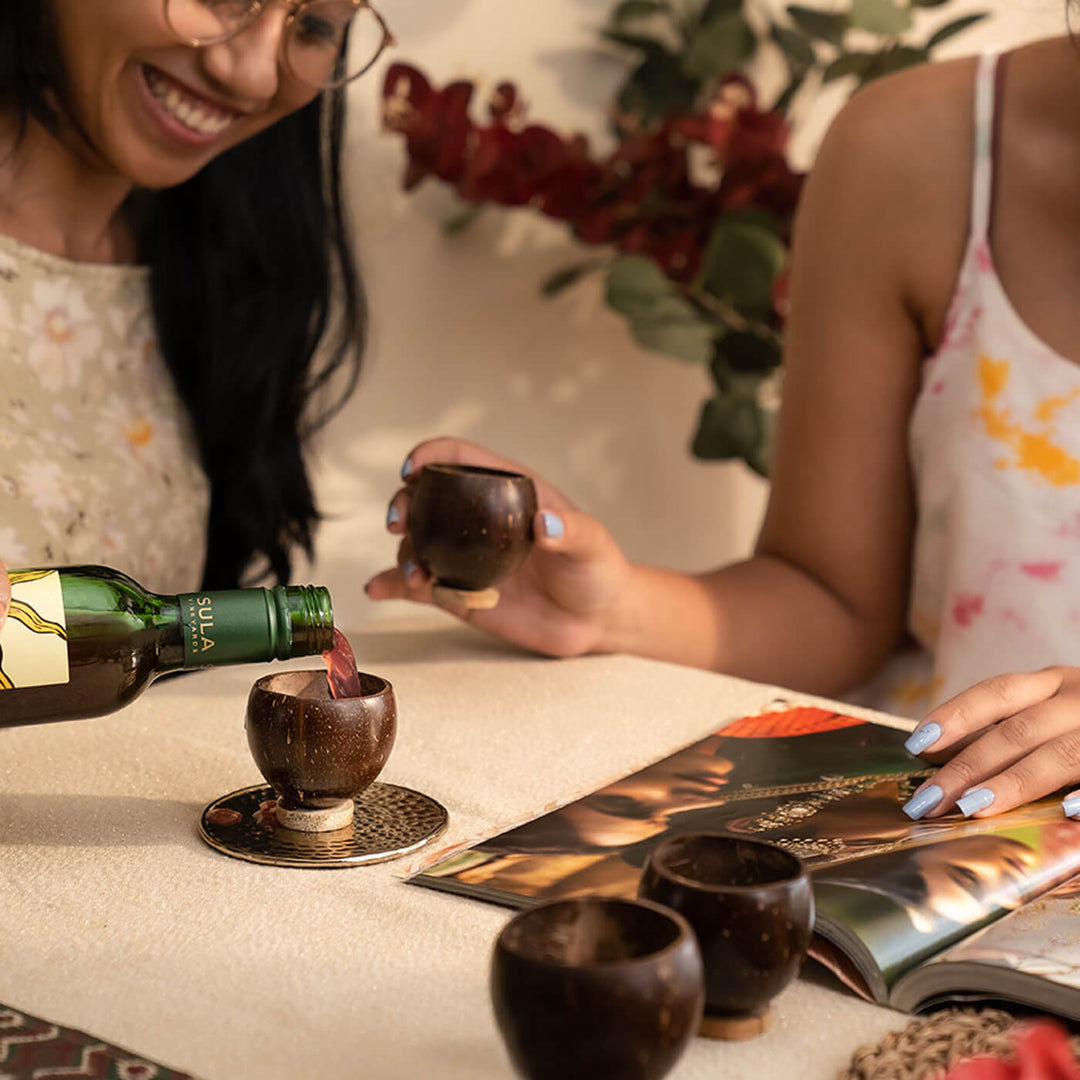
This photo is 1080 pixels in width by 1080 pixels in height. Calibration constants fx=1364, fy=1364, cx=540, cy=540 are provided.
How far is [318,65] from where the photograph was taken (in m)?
1.46

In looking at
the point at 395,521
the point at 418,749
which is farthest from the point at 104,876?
the point at 395,521

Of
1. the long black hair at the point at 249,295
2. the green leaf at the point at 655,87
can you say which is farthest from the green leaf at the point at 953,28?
the long black hair at the point at 249,295

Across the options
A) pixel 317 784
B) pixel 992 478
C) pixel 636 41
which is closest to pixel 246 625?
pixel 317 784

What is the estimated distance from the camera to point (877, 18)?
7.35 feet

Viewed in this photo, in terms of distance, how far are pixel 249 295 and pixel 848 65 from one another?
1154 mm

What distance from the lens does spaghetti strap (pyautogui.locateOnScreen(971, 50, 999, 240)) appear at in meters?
1.52

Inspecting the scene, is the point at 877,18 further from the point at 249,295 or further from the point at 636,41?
the point at 249,295

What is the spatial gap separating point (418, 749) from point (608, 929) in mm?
503

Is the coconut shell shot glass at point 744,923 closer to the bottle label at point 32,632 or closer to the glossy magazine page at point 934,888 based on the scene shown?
the glossy magazine page at point 934,888

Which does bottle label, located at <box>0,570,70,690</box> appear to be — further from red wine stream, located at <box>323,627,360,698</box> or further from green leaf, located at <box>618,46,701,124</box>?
green leaf, located at <box>618,46,701,124</box>

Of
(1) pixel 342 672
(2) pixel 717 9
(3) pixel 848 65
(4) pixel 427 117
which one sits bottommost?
(1) pixel 342 672

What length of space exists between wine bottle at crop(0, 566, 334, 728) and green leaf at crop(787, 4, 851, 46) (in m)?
1.85

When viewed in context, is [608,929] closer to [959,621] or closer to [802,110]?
[959,621]

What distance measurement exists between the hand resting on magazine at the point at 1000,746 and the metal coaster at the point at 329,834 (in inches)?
12.6
